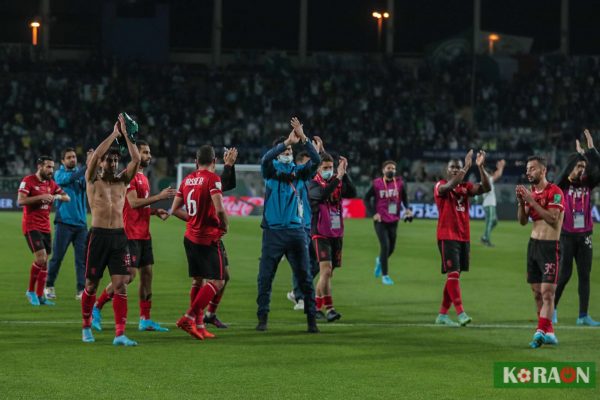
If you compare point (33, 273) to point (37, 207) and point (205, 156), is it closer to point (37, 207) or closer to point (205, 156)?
point (37, 207)

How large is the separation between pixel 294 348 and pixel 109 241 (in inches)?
92.0

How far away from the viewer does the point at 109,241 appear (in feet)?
41.6

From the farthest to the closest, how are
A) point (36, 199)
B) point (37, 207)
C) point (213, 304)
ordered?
point (37, 207) → point (36, 199) → point (213, 304)

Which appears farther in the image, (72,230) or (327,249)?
(72,230)

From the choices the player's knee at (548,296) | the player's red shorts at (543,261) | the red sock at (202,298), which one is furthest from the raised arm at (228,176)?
the player's knee at (548,296)

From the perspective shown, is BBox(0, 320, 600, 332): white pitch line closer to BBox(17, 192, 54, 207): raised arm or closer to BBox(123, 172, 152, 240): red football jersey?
BBox(123, 172, 152, 240): red football jersey

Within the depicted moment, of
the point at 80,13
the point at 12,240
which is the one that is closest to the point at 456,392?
the point at 12,240

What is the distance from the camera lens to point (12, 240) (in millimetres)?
30594

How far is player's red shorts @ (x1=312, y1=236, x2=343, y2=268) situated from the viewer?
52.9 ft

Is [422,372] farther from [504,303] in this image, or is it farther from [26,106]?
[26,106]

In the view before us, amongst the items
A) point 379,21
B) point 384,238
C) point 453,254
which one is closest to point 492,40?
point 379,21

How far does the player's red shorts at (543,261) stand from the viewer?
13203 millimetres

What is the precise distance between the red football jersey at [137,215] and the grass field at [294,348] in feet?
3.83

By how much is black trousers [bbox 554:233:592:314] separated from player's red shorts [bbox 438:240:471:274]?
50.8 inches
